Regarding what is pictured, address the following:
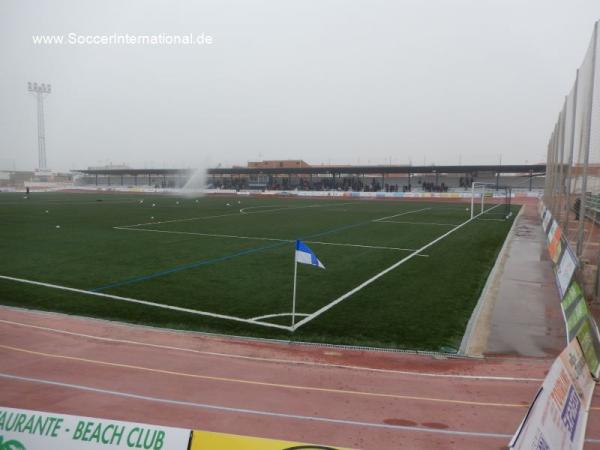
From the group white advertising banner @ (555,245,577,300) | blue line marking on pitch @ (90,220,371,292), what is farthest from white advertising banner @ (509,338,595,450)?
blue line marking on pitch @ (90,220,371,292)

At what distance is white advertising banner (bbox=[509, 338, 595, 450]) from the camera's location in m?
3.73

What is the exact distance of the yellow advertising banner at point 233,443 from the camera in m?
3.13

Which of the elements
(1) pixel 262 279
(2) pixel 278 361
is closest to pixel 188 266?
(1) pixel 262 279

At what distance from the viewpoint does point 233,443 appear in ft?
10.4

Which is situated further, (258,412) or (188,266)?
(188,266)

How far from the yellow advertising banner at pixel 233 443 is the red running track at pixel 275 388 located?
2.27m

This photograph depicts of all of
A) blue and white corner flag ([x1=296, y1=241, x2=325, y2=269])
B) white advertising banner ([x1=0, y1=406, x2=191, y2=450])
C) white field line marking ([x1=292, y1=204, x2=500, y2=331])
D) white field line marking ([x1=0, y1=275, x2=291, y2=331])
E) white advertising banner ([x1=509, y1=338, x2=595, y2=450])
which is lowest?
white field line marking ([x1=0, y1=275, x2=291, y2=331])

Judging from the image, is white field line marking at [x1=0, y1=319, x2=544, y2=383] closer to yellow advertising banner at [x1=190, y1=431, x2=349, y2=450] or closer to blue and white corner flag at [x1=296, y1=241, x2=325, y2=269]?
blue and white corner flag at [x1=296, y1=241, x2=325, y2=269]

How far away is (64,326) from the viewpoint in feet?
30.3

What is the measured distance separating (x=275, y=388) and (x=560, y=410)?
3.65 meters

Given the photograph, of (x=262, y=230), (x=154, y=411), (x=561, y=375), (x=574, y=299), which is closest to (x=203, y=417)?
(x=154, y=411)

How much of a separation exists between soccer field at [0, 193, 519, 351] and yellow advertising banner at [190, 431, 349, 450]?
5.35 m

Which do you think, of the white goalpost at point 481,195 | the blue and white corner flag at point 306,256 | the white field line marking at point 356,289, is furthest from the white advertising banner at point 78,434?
the white goalpost at point 481,195

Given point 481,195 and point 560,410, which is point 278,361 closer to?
point 560,410
